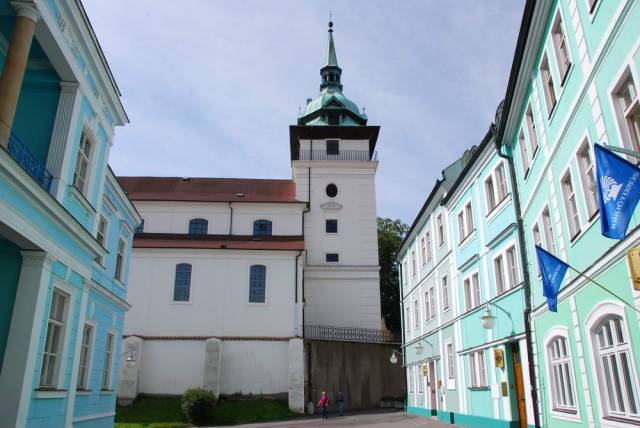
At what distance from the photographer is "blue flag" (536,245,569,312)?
372 inches

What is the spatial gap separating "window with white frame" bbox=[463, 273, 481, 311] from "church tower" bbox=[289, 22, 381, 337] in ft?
48.6

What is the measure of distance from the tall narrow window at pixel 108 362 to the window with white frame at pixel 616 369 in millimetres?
13097

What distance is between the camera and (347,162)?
39062 mm

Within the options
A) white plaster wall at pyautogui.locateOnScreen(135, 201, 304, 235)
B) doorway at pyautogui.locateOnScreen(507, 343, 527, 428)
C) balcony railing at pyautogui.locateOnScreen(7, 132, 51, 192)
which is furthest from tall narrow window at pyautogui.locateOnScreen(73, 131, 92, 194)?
white plaster wall at pyautogui.locateOnScreen(135, 201, 304, 235)

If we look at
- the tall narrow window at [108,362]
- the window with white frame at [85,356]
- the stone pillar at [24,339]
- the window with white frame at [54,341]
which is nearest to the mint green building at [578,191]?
the stone pillar at [24,339]

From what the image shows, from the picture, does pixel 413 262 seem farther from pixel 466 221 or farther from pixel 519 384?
pixel 519 384

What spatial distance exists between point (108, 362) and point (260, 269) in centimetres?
1511

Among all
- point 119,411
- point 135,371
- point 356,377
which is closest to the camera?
point 119,411

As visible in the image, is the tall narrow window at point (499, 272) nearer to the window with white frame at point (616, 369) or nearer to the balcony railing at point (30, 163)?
the window with white frame at point (616, 369)

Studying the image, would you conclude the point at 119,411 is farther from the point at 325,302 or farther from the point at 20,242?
the point at 20,242

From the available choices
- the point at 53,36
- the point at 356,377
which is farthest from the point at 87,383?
the point at 356,377

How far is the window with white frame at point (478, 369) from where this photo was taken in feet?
55.2

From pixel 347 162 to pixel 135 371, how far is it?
2027 centimetres

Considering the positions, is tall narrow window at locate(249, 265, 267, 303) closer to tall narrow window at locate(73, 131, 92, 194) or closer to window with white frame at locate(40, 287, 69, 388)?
tall narrow window at locate(73, 131, 92, 194)
